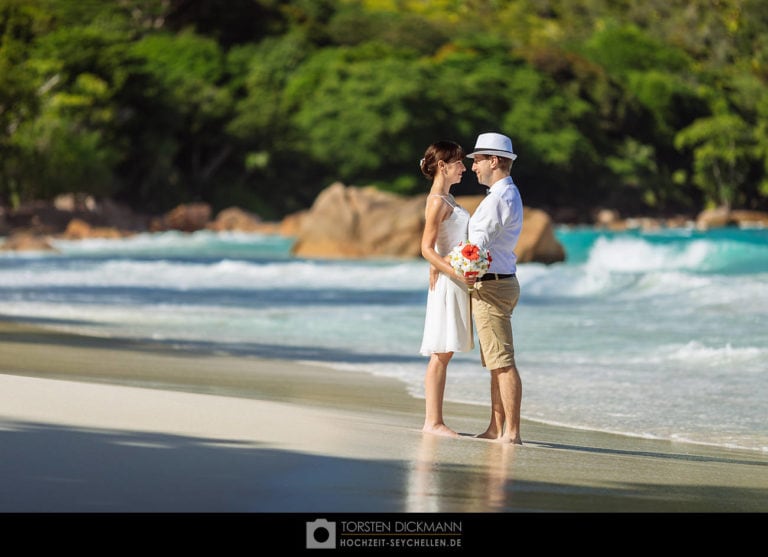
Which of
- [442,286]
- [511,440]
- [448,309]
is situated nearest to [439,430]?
[511,440]

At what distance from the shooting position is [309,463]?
5754 millimetres

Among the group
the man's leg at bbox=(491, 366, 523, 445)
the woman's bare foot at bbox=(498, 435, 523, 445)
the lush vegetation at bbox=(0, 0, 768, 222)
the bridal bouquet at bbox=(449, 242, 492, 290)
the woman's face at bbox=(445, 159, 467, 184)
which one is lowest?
the woman's bare foot at bbox=(498, 435, 523, 445)

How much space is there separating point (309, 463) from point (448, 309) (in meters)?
1.83

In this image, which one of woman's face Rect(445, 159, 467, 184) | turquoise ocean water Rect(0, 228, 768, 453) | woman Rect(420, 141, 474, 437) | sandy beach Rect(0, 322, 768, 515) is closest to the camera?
sandy beach Rect(0, 322, 768, 515)

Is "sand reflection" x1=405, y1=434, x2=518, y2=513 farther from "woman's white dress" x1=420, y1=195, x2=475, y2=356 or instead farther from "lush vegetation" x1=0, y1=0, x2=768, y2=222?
"lush vegetation" x1=0, y1=0, x2=768, y2=222

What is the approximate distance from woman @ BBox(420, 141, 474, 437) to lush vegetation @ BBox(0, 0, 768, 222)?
159 feet

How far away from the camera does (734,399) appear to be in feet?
33.7

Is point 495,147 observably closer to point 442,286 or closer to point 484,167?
point 484,167

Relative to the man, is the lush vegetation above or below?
above
